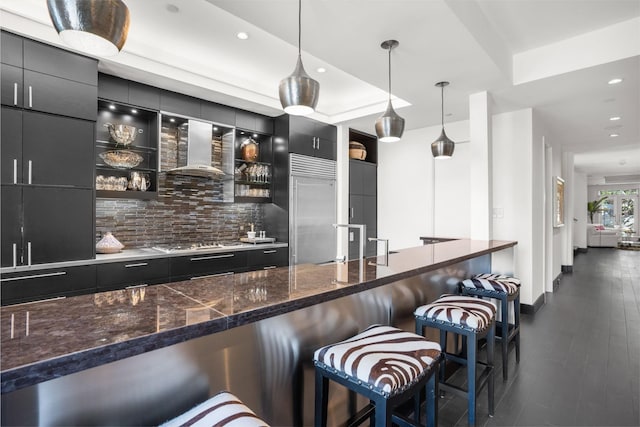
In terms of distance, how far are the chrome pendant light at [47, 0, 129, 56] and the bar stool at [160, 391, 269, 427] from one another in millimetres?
1254

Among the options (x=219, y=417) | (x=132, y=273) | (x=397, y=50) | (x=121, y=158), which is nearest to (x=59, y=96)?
(x=121, y=158)

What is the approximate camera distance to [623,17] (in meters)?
2.74

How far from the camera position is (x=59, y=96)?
2693 mm

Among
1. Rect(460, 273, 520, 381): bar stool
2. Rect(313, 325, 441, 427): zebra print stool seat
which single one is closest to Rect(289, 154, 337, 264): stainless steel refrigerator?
Rect(460, 273, 520, 381): bar stool

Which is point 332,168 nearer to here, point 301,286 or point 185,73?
point 185,73

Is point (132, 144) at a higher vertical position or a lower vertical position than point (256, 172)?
higher

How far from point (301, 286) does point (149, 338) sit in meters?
0.70

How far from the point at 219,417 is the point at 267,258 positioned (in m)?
3.30

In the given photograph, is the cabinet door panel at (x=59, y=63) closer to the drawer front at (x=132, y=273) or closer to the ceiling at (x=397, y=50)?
the ceiling at (x=397, y=50)

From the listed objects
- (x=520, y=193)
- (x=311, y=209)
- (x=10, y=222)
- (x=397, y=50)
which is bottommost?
(x=10, y=222)

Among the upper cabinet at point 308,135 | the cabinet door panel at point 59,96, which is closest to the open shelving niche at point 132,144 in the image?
the cabinet door panel at point 59,96

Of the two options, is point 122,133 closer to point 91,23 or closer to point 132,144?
point 132,144

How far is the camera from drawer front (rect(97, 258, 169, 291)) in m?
2.91

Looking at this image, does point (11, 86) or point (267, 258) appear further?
point (267, 258)
